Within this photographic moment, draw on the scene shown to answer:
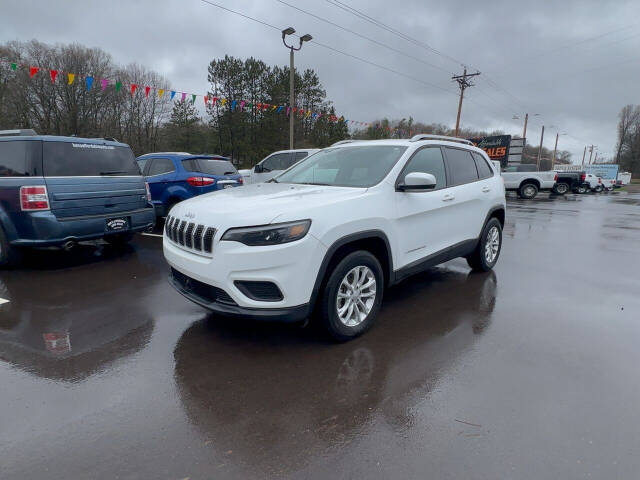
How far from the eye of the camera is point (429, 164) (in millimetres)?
4305

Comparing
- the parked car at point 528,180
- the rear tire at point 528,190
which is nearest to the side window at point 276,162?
the parked car at point 528,180

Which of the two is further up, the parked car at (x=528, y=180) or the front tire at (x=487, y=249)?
the parked car at (x=528, y=180)

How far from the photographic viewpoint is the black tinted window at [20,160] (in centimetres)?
499

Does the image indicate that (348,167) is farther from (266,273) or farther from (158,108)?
(158,108)

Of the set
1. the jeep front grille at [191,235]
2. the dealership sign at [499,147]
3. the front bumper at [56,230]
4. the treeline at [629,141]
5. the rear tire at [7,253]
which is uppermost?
the treeline at [629,141]

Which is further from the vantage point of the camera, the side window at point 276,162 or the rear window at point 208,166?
the side window at point 276,162

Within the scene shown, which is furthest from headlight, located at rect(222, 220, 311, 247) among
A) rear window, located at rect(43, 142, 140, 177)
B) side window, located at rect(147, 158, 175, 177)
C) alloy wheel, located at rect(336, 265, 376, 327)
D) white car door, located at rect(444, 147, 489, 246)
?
side window, located at rect(147, 158, 175, 177)

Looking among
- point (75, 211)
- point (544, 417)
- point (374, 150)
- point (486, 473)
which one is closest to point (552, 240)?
point (374, 150)

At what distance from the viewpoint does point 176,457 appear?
2066mm

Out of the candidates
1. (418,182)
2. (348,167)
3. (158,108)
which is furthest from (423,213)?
(158,108)

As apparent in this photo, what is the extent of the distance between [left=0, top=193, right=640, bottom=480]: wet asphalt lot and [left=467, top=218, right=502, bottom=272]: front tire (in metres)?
0.74

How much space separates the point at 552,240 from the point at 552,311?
498 cm

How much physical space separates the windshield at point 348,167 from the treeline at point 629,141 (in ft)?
318

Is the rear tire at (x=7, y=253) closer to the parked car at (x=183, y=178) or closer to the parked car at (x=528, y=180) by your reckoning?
the parked car at (x=183, y=178)
